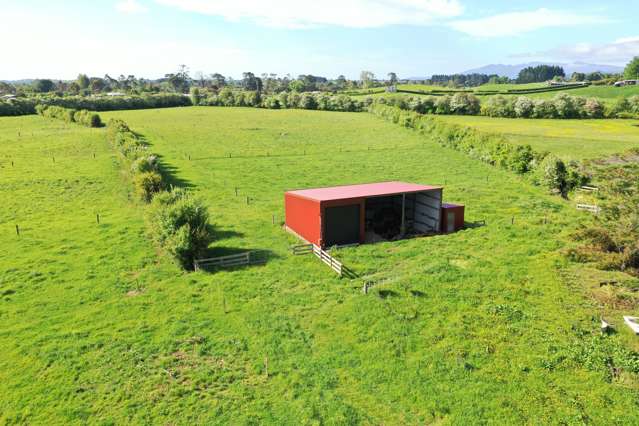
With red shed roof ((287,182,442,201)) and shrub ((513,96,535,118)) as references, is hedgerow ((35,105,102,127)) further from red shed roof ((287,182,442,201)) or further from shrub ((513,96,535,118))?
shrub ((513,96,535,118))

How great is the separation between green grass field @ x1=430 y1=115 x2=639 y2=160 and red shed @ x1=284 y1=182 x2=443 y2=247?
107 ft

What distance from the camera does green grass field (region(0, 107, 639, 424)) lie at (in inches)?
613

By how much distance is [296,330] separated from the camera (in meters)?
20.0

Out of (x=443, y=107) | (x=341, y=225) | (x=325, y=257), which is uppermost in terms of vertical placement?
(x=443, y=107)

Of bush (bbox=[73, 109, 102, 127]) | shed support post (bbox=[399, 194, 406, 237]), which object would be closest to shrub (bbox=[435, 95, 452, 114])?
bush (bbox=[73, 109, 102, 127])

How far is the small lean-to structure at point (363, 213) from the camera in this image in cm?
2956

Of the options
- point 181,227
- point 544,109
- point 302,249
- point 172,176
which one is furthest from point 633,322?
point 544,109

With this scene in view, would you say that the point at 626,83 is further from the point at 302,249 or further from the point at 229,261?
the point at 229,261

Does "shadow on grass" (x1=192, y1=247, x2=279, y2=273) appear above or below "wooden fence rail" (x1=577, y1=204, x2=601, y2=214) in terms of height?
below

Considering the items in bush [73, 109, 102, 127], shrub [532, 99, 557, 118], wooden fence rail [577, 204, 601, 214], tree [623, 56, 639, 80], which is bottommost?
wooden fence rail [577, 204, 601, 214]

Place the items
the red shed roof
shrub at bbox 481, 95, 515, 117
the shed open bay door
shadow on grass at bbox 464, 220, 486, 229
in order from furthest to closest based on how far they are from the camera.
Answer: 1. shrub at bbox 481, 95, 515, 117
2. shadow on grass at bbox 464, 220, 486, 229
3. the red shed roof
4. the shed open bay door

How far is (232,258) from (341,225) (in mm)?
7632

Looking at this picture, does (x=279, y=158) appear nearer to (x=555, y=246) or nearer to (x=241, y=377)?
(x=555, y=246)

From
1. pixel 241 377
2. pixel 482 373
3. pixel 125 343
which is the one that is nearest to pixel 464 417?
pixel 482 373
